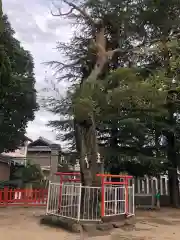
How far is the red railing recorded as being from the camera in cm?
1206

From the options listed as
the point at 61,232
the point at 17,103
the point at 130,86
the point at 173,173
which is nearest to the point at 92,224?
the point at 61,232

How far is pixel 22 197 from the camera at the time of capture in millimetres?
12812

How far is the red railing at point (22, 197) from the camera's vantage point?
12.1 m

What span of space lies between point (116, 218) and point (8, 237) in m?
3.09

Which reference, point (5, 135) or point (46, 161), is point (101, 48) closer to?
point (5, 135)

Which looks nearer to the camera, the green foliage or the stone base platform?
the stone base platform

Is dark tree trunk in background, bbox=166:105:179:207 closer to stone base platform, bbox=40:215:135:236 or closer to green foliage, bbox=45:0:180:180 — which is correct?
green foliage, bbox=45:0:180:180

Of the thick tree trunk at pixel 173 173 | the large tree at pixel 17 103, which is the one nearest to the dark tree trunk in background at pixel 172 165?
the thick tree trunk at pixel 173 173

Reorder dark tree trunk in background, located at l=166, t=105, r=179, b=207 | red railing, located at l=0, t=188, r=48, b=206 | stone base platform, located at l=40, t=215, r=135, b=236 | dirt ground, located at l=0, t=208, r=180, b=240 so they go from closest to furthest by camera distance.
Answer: dirt ground, located at l=0, t=208, r=180, b=240 < stone base platform, located at l=40, t=215, r=135, b=236 < red railing, located at l=0, t=188, r=48, b=206 < dark tree trunk in background, located at l=166, t=105, r=179, b=207

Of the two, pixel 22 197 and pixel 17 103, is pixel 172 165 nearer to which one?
pixel 22 197

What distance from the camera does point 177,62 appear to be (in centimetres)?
873

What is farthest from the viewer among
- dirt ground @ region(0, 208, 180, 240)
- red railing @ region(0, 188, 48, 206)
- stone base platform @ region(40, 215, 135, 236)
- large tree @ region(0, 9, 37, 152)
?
large tree @ region(0, 9, 37, 152)

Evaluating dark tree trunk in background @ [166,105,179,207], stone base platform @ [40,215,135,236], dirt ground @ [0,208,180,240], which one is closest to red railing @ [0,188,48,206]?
dirt ground @ [0,208,180,240]

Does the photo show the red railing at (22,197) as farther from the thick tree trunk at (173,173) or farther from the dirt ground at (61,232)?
the thick tree trunk at (173,173)
